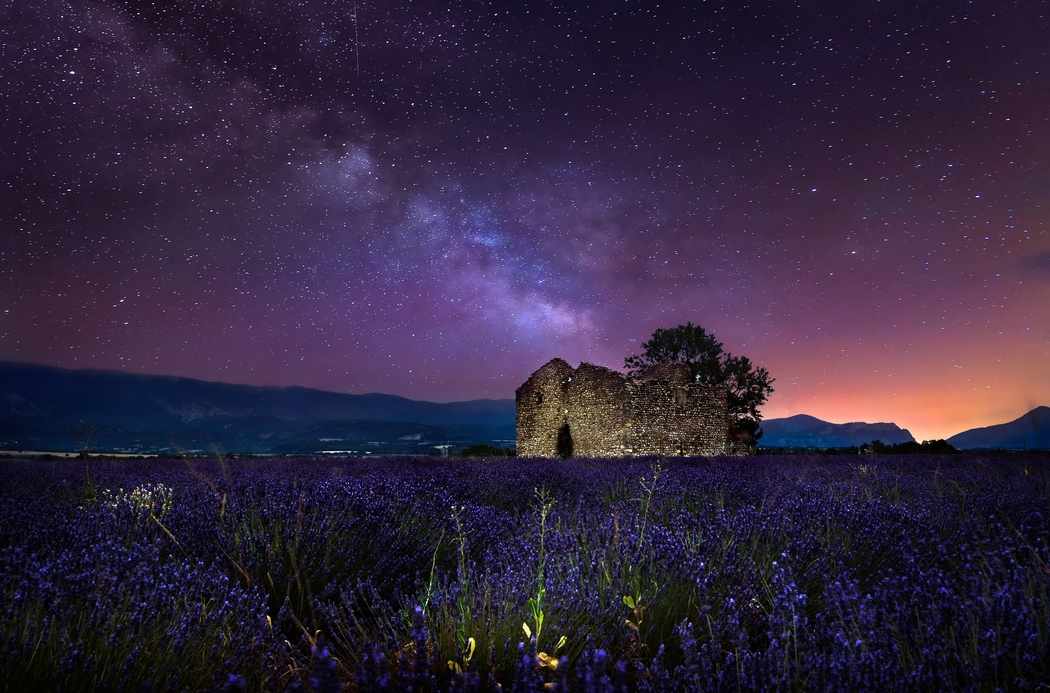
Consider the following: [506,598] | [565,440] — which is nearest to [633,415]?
[565,440]

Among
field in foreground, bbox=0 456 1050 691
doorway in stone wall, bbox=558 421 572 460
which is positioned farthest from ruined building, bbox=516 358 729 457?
field in foreground, bbox=0 456 1050 691

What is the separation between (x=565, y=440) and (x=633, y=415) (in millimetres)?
2885

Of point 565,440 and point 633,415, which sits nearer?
point 633,415

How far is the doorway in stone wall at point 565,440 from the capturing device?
59.1 ft

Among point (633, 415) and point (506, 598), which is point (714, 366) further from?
point (506, 598)

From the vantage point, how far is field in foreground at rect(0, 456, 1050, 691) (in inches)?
53.9

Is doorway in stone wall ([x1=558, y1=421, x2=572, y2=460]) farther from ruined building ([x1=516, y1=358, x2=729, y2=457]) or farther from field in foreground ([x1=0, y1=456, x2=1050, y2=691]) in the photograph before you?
field in foreground ([x1=0, y1=456, x2=1050, y2=691])

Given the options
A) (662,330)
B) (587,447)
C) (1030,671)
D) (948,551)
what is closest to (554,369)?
(587,447)

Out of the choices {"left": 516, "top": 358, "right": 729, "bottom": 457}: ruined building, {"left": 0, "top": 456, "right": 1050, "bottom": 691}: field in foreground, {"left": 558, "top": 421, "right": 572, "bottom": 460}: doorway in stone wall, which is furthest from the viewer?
{"left": 558, "top": 421, "right": 572, "bottom": 460}: doorway in stone wall

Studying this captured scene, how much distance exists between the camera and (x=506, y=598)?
185 cm

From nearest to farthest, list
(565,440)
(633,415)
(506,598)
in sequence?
(506,598), (633,415), (565,440)

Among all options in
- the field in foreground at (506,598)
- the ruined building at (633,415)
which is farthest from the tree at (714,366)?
the field in foreground at (506,598)

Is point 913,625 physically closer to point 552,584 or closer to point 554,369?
point 552,584

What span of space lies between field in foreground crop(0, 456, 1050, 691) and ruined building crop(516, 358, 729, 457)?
1234cm
